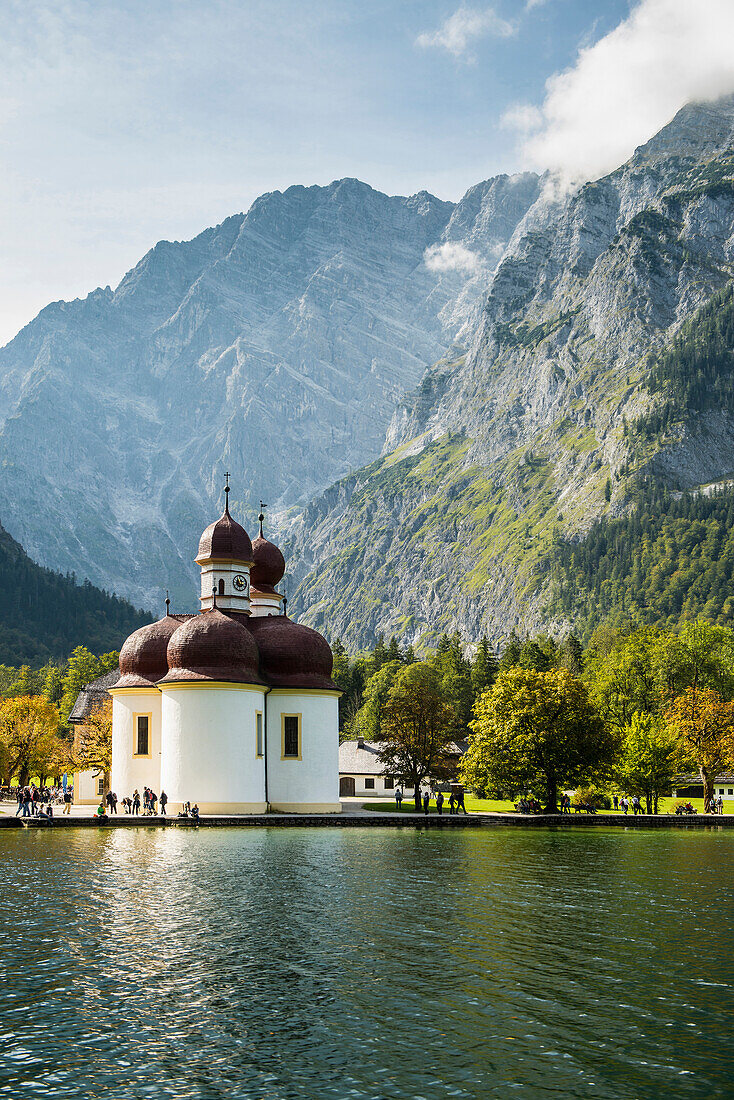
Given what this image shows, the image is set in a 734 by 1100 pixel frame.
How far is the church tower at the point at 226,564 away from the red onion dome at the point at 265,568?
648 cm

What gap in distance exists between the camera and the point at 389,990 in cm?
2195

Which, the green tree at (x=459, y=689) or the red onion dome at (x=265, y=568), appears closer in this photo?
the red onion dome at (x=265, y=568)

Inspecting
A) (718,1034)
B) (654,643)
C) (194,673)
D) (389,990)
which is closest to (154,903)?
(389,990)

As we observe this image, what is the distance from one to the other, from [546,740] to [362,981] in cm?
5557

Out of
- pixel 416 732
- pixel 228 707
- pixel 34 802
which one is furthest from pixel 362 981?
pixel 416 732

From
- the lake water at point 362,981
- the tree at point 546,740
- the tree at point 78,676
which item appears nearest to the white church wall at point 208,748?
the tree at point 546,740

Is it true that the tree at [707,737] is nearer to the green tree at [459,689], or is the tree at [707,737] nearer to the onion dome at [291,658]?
the onion dome at [291,658]

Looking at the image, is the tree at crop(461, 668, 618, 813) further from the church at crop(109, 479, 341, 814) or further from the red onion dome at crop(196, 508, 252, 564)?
the red onion dome at crop(196, 508, 252, 564)

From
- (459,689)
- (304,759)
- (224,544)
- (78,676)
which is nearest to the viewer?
(304,759)

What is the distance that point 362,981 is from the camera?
22.8 metres

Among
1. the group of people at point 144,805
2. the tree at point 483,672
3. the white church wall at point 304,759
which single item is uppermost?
the tree at point 483,672

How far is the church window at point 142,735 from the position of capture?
76.4 metres

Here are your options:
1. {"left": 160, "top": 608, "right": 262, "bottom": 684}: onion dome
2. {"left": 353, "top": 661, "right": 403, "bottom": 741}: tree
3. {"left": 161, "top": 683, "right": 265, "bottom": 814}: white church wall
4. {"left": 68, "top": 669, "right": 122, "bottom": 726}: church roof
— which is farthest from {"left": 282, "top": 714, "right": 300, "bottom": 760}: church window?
{"left": 353, "top": 661, "right": 403, "bottom": 741}: tree

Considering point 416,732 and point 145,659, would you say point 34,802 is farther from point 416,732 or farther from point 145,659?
point 416,732
